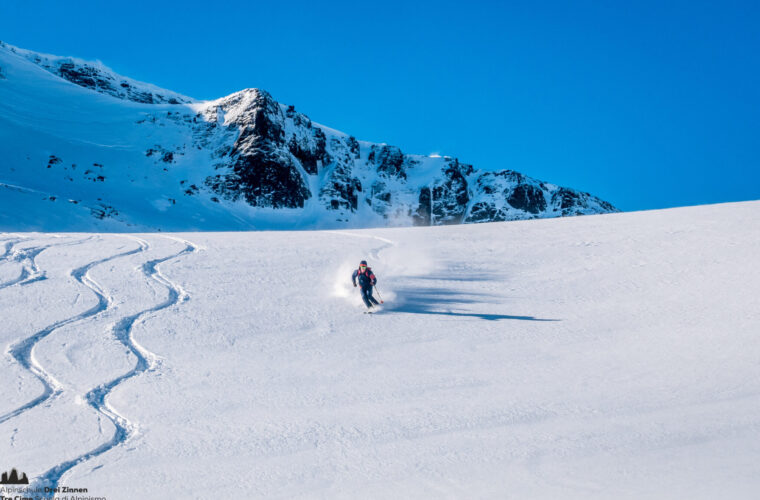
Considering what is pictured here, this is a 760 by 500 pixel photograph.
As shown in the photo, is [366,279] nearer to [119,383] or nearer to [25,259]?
[119,383]

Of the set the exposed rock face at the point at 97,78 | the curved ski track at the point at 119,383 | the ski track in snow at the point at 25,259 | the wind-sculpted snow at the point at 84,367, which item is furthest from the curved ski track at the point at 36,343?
the exposed rock face at the point at 97,78

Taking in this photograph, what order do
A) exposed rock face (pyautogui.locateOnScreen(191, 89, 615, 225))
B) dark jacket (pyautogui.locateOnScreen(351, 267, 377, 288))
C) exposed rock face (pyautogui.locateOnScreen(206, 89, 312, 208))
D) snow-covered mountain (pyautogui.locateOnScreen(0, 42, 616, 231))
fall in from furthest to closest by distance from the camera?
1. exposed rock face (pyautogui.locateOnScreen(191, 89, 615, 225))
2. exposed rock face (pyautogui.locateOnScreen(206, 89, 312, 208))
3. snow-covered mountain (pyautogui.locateOnScreen(0, 42, 616, 231))
4. dark jacket (pyautogui.locateOnScreen(351, 267, 377, 288))

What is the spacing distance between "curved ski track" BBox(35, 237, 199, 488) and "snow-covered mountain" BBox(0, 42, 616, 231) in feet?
169

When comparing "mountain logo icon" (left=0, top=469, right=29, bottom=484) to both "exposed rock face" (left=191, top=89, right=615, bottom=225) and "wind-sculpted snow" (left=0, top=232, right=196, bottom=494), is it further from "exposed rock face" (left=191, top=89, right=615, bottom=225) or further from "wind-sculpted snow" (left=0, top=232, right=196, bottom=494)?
"exposed rock face" (left=191, top=89, right=615, bottom=225)

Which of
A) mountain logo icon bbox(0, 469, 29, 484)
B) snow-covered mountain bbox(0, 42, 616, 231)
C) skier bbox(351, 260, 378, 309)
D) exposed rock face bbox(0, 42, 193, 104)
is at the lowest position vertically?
mountain logo icon bbox(0, 469, 29, 484)

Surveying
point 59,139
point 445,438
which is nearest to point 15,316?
point 445,438

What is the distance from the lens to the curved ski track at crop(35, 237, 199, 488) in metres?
5.28

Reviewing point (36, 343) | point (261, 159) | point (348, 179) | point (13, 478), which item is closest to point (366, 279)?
point (36, 343)

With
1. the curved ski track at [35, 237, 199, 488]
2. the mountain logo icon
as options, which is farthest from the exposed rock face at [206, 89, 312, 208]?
the mountain logo icon

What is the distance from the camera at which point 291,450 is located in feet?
18.4

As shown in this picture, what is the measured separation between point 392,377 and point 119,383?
13.7ft

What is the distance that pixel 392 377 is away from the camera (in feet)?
25.7

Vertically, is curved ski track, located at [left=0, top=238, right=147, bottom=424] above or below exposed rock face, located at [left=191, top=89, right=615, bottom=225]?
below

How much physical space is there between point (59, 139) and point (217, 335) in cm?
9254
